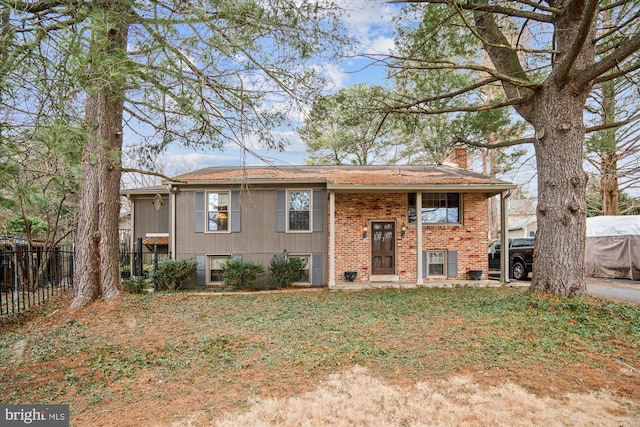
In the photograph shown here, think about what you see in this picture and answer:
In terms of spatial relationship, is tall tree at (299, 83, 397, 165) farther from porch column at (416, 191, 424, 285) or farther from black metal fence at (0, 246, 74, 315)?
black metal fence at (0, 246, 74, 315)

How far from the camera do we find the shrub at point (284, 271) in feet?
32.2

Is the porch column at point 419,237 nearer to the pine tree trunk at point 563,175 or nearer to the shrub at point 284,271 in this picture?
the pine tree trunk at point 563,175

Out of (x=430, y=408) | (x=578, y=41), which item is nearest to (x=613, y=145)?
(x=578, y=41)

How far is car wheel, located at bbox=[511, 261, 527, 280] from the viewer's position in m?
12.0

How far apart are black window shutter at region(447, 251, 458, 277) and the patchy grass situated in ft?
12.3

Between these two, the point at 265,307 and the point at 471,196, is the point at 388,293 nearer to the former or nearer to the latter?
the point at 265,307

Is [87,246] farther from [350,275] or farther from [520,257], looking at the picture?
[520,257]

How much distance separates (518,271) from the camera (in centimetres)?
1230

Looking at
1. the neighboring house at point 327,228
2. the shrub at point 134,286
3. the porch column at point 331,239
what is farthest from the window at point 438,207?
the shrub at point 134,286

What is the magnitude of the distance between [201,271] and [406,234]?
656 cm

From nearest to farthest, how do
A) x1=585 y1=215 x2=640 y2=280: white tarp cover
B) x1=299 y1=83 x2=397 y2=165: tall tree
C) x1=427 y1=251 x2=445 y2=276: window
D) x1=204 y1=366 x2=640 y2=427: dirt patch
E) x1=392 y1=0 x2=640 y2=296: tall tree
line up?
x1=204 y1=366 x2=640 y2=427: dirt patch → x1=392 y1=0 x2=640 y2=296: tall tree → x1=299 y1=83 x2=397 y2=165: tall tree → x1=427 y1=251 x2=445 y2=276: window → x1=585 y1=215 x2=640 y2=280: white tarp cover

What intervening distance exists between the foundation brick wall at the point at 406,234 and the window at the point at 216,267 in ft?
12.1

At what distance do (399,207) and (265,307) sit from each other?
18.1 feet

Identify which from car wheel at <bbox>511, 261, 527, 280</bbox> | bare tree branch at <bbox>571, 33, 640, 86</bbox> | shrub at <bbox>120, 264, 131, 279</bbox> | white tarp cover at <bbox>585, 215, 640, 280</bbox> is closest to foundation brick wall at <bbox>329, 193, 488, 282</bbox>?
car wheel at <bbox>511, 261, 527, 280</bbox>
